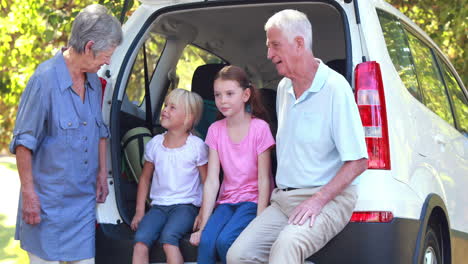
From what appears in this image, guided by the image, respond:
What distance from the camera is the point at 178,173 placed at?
413 cm

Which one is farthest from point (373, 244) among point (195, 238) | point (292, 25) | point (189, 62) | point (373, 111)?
point (189, 62)

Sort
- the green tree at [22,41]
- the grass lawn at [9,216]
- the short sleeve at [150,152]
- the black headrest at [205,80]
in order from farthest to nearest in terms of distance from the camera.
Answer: the green tree at [22,41] → the grass lawn at [9,216] → the black headrest at [205,80] → the short sleeve at [150,152]

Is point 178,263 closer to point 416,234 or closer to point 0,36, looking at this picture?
point 416,234

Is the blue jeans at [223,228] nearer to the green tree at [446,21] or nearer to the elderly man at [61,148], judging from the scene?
the elderly man at [61,148]

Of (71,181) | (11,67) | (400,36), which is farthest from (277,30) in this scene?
(11,67)

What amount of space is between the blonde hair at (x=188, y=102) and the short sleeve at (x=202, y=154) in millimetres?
159

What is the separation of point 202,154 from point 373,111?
103cm

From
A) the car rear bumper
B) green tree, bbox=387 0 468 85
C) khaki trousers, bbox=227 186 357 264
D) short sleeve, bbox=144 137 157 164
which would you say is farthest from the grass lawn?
green tree, bbox=387 0 468 85

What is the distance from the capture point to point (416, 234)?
364 centimetres

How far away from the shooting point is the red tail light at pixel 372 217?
11.3 ft

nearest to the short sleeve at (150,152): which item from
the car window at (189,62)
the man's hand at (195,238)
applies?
the man's hand at (195,238)

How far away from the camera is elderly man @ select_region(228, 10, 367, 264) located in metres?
3.41

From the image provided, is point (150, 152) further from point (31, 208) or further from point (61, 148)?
point (31, 208)

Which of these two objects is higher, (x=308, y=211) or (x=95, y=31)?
(x=95, y=31)
